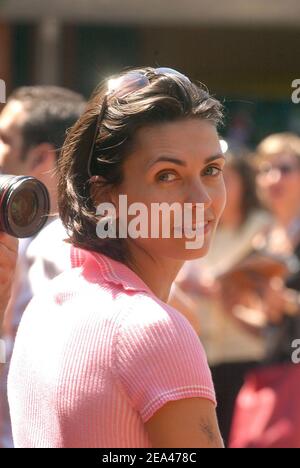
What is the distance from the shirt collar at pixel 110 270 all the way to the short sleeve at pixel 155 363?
3.9 inches

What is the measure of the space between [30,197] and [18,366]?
0.35m

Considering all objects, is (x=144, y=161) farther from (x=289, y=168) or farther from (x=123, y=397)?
(x=289, y=168)

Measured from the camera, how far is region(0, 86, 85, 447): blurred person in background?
3000mm

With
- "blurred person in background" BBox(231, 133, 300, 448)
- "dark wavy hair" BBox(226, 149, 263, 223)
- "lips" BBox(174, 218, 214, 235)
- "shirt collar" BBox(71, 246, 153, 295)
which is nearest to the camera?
"shirt collar" BBox(71, 246, 153, 295)

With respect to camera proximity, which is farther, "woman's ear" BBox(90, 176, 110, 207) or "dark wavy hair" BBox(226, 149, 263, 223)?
"dark wavy hair" BBox(226, 149, 263, 223)

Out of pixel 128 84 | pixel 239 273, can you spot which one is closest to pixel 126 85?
pixel 128 84

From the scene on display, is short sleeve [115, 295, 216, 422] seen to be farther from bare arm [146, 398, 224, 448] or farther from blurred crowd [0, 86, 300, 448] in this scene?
blurred crowd [0, 86, 300, 448]

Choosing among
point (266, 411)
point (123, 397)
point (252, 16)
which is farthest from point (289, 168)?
point (252, 16)

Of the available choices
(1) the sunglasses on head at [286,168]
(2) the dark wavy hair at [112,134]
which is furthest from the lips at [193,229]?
(1) the sunglasses on head at [286,168]

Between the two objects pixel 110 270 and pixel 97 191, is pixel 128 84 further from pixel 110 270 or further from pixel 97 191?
pixel 110 270

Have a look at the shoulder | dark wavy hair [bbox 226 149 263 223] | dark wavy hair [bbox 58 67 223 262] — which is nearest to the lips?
dark wavy hair [bbox 58 67 223 262]

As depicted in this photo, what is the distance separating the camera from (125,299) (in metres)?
1.76

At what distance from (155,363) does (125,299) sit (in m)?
0.13

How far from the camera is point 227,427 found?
4.16 m
